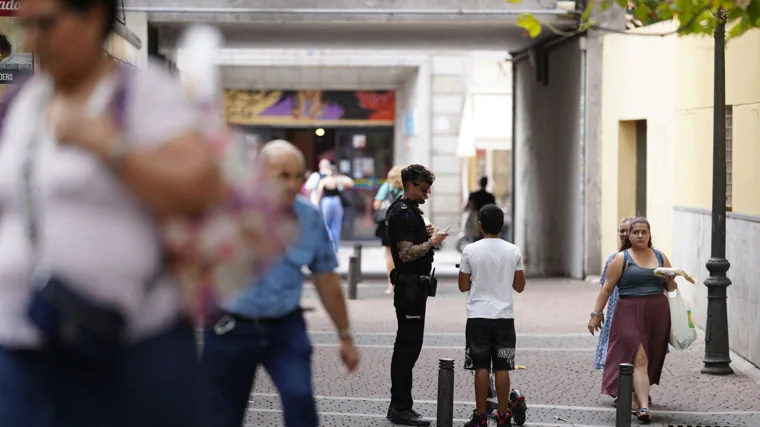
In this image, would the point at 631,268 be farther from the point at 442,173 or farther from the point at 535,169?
the point at 442,173

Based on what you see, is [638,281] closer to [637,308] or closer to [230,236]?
[637,308]

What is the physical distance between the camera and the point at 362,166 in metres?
37.3

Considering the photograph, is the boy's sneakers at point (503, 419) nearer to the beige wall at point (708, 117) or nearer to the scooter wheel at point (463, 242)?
the beige wall at point (708, 117)

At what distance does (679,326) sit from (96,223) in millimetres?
8032

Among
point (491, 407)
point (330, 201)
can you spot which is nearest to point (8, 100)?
point (491, 407)

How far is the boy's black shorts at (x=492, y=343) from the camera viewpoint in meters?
9.06

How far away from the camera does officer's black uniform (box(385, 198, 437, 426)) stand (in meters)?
9.27

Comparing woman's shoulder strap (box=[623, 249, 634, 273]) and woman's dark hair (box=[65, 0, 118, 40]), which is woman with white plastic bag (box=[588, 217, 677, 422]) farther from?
woman's dark hair (box=[65, 0, 118, 40])

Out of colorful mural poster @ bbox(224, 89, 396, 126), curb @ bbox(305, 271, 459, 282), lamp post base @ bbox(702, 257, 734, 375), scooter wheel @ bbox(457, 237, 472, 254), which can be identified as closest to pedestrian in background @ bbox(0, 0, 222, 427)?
lamp post base @ bbox(702, 257, 734, 375)

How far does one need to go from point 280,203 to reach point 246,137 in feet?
0.52

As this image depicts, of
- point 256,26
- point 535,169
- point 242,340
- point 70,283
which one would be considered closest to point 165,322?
point 70,283

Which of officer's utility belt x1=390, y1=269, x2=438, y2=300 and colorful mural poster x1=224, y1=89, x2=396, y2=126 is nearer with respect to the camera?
officer's utility belt x1=390, y1=269, x2=438, y2=300

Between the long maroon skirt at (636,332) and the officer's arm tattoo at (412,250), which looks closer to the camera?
the officer's arm tattoo at (412,250)

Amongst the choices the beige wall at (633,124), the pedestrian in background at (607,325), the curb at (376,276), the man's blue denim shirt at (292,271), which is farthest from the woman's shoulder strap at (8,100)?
the curb at (376,276)
